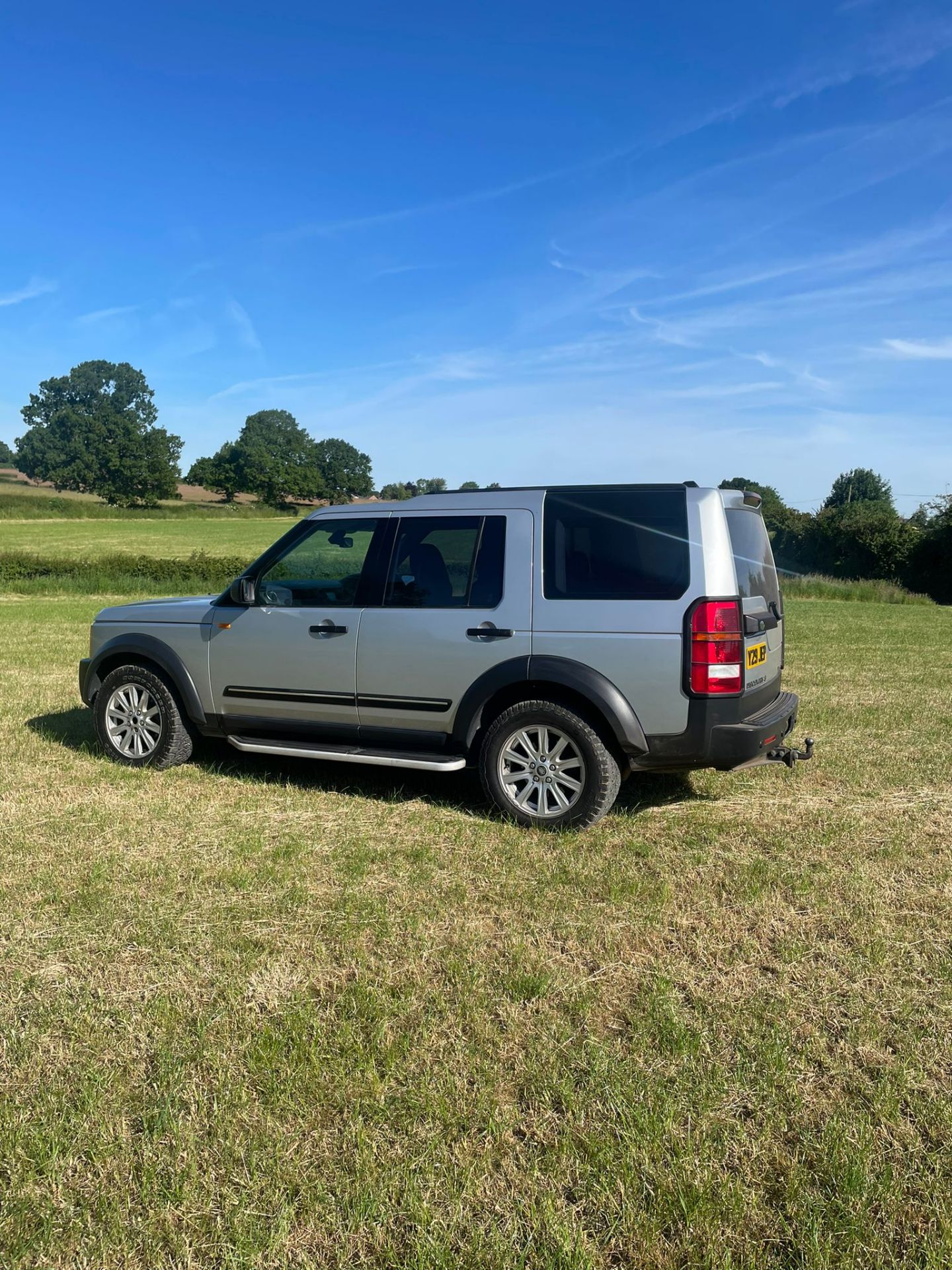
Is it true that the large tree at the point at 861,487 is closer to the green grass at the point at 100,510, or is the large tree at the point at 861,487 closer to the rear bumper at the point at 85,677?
the green grass at the point at 100,510

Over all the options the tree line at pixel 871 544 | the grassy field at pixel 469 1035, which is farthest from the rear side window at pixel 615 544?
the tree line at pixel 871 544

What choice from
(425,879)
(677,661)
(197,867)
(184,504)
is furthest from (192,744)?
(184,504)

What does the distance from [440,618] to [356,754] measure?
1020mm

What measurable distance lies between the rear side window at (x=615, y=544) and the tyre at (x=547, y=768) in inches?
28.5

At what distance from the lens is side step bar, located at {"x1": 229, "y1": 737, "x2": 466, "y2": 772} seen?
17.3 feet

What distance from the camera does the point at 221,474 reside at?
3922 inches

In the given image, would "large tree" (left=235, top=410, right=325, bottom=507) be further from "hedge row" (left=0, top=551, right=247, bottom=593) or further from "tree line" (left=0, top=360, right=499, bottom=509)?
"hedge row" (left=0, top=551, right=247, bottom=593)

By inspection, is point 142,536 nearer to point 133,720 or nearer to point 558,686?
point 133,720

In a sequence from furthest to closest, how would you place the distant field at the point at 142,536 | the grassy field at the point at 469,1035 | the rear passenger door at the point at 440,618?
the distant field at the point at 142,536
the rear passenger door at the point at 440,618
the grassy field at the point at 469,1035

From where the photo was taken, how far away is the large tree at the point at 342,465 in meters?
109

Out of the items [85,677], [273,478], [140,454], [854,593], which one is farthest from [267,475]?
[85,677]

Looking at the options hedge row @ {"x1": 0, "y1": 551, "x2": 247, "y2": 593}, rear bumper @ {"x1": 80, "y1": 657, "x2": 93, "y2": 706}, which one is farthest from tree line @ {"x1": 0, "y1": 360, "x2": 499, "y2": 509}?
rear bumper @ {"x1": 80, "y1": 657, "x2": 93, "y2": 706}

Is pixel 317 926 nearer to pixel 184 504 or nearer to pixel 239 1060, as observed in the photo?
pixel 239 1060

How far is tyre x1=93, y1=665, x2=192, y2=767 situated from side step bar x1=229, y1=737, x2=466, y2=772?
0.46 m
